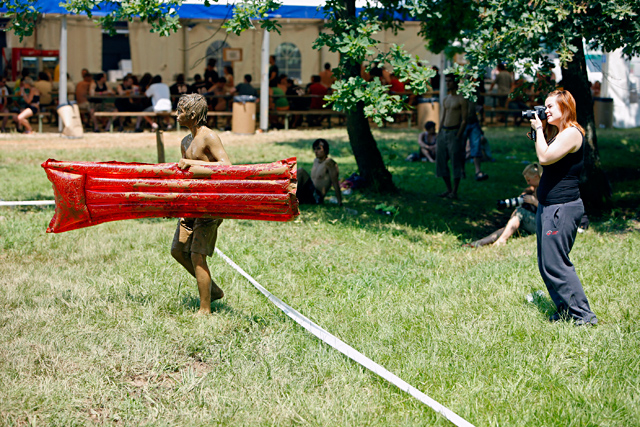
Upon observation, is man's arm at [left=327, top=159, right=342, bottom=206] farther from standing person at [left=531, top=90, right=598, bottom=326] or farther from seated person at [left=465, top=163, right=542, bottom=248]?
standing person at [left=531, top=90, right=598, bottom=326]

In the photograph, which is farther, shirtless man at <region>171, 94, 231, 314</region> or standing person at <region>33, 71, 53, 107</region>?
standing person at <region>33, 71, 53, 107</region>

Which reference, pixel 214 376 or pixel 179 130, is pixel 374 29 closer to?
pixel 214 376

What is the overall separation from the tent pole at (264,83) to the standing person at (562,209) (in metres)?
14.4

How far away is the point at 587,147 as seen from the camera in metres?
9.95

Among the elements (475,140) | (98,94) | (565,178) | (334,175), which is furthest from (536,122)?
(98,94)

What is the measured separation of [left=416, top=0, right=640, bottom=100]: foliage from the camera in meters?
7.30

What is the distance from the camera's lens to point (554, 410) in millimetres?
3811

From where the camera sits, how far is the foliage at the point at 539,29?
730 cm

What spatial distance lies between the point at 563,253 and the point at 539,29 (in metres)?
3.18

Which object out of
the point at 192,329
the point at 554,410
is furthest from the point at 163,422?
the point at 554,410

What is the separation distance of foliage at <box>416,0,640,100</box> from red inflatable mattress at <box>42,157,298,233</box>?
12.4ft

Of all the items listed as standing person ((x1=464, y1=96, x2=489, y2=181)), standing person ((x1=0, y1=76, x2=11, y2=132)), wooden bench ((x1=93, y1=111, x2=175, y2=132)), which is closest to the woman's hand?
standing person ((x1=464, y1=96, x2=489, y2=181))

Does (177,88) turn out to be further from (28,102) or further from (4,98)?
(4,98)

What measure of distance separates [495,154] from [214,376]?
13031mm
